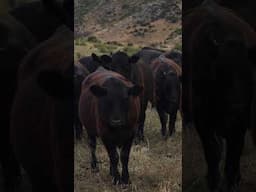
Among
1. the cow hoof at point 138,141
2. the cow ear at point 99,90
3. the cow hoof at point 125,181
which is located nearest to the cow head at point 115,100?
the cow ear at point 99,90

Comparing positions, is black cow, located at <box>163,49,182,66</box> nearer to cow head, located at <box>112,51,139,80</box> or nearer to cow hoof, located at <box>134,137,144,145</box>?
cow head, located at <box>112,51,139,80</box>

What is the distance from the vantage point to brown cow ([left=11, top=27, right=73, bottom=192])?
6551mm

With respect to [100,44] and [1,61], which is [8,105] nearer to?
[1,61]

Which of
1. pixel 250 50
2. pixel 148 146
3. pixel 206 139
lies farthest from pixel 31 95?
pixel 250 50

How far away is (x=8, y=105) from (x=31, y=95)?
0.96 feet

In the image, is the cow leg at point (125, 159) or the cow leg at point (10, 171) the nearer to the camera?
the cow leg at point (125, 159)

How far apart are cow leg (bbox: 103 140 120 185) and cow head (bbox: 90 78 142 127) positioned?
23 cm

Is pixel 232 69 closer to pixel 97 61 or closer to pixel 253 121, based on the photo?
pixel 253 121

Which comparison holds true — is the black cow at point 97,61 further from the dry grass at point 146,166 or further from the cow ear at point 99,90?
the dry grass at point 146,166

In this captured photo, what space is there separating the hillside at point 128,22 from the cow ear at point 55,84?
1.60 ft

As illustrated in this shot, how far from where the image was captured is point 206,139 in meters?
6.62

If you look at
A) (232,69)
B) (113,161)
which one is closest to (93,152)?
(113,161)

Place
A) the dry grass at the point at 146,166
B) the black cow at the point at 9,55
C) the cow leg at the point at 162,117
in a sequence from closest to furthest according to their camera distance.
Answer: the dry grass at the point at 146,166
the cow leg at the point at 162,117
the black cow at the point at 9,55

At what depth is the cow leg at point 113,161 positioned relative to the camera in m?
6.52
